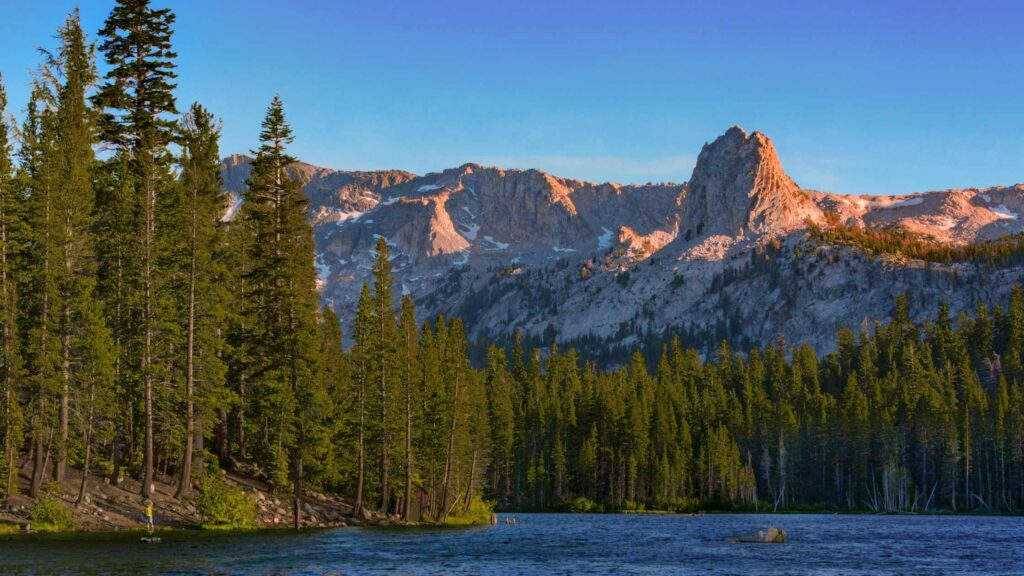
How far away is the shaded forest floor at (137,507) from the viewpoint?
5081 centimetres

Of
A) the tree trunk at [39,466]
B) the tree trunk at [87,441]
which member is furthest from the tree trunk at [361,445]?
the tree trunk at [39,466]

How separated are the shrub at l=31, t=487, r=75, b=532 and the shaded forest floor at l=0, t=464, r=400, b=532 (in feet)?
1.74

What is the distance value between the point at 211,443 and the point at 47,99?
80.2 ft

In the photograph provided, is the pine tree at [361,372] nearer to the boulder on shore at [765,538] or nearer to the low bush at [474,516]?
the low bush at [474,516]

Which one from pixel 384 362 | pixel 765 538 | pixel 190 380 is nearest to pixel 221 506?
pixel 190 380

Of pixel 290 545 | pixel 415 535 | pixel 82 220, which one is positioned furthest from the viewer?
pixel 415 535

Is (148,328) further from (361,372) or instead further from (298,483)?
(361,372)

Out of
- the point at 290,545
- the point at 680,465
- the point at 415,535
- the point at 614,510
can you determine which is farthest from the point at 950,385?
the point at 290,545

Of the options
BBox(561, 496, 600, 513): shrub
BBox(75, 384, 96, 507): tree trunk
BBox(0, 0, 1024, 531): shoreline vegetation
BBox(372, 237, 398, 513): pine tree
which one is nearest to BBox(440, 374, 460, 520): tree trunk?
BBox(0, 0, 1024, 531): shoreline vegetation

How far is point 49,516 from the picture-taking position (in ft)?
160

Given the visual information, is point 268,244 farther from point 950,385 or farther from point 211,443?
point 950,385

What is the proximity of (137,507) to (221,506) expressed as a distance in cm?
429

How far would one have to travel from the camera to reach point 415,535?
208 feet

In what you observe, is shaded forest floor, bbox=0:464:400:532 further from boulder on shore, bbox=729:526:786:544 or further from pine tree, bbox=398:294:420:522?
boulder on shore, bbox=729:526:786:544
